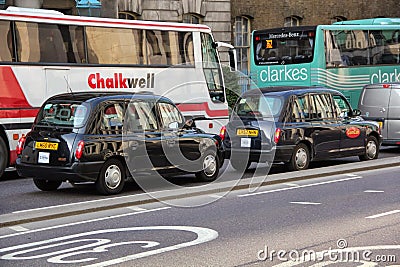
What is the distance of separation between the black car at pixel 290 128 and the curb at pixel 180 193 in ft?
1.45

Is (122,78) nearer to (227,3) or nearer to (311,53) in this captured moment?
(311,53)

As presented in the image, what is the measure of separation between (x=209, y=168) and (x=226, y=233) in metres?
5.36

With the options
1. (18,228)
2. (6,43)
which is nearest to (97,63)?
(6,43)

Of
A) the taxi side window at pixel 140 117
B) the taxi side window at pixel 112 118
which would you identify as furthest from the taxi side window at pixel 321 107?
the taxi side window at pixel 112 118

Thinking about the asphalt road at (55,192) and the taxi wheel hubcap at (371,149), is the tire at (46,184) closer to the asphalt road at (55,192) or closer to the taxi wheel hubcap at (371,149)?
the asphalt road at (55,192)

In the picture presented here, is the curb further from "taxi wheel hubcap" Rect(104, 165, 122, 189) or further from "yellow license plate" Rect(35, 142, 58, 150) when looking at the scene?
"yellow license plate" Rect(35, 142, 58, 150)

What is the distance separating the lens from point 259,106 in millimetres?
16641

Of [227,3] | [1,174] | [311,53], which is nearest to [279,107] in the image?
[1,174]

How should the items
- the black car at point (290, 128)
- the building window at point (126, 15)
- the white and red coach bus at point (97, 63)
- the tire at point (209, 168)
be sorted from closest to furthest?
the tire at point (209, 168) → the black car at point (290, 128) → the white and red coach bus at point (97, 63) → the building window at point (126, 15)

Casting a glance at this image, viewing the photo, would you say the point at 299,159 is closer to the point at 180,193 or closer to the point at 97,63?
the point at 180,193

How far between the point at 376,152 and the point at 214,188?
6.58m

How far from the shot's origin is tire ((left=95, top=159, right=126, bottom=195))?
12.9 meters

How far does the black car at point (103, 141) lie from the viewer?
12.8 meters

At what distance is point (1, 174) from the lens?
16422mm
